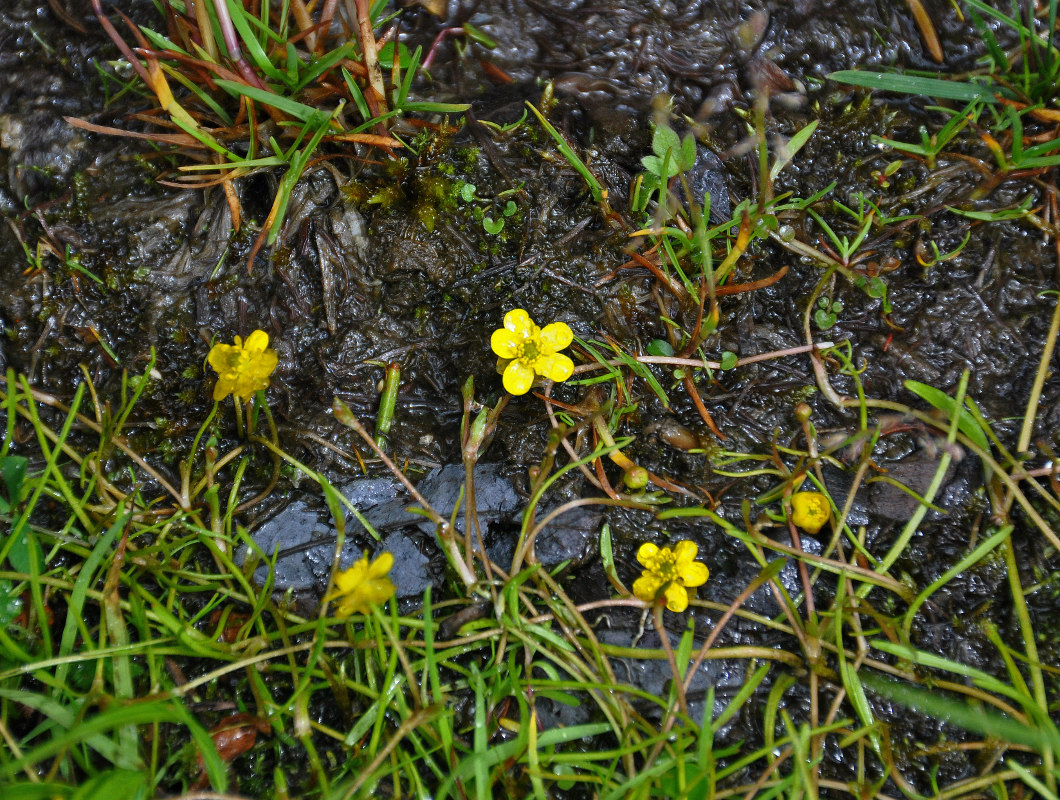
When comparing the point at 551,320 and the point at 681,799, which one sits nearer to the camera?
the point at 681,799

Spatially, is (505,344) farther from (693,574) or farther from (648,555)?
(693,574)

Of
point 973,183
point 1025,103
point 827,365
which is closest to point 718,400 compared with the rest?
point 827,365

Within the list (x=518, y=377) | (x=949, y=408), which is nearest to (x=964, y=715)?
(x=949, y=408)

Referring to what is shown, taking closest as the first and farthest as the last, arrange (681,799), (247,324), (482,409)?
(681,799) < (482,409) < (247,324)

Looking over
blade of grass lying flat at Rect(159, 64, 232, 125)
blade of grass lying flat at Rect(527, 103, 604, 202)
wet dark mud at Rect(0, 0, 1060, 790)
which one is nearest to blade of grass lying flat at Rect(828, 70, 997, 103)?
wet dark mud at Rect(0, 0, 1060, 790)

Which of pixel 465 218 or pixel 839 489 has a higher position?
pixel 465 218

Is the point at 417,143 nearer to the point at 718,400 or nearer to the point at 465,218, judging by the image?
the point at 465,218

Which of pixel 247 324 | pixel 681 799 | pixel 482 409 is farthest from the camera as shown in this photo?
pixel 247 324
